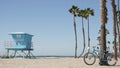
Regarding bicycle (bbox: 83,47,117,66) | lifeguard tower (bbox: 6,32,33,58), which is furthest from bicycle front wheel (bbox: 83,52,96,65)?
lifeguard tower (bbox: 6,32,33,58)

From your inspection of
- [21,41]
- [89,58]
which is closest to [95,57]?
[89,58]

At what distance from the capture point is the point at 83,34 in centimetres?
7000

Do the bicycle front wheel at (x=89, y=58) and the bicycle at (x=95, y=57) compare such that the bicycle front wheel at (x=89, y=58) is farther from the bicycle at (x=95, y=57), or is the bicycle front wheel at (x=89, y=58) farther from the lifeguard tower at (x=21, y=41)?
the lifeguard tower at (x=21, y=41)

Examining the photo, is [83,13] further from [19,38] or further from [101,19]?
[101,19]

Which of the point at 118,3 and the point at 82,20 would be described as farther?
the point at 82,20

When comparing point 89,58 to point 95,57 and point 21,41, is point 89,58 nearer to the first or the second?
point 95,57

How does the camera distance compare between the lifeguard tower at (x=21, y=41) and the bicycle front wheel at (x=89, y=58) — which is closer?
the bicycle front wheel at (x=89, y=58)

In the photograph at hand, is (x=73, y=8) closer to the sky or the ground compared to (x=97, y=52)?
closer to the sky

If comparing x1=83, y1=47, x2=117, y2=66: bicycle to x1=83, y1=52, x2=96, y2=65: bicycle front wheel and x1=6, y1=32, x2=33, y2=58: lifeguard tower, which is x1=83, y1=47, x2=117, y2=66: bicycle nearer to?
x1=83, y1=52, x2=96, y2=65: bicycle front wheel

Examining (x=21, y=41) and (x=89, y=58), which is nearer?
(x=89, y=58)

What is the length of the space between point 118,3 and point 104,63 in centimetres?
2655

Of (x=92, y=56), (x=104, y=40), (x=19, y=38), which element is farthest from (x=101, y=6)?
(x=19, y=38)

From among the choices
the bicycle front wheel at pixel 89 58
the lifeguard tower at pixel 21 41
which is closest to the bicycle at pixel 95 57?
the bicycle front wheel at pixel 89 58

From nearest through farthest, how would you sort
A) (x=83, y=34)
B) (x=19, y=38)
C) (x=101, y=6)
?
(x=101, y=6)
(x=19, y=38)
(x=83, y=34)
